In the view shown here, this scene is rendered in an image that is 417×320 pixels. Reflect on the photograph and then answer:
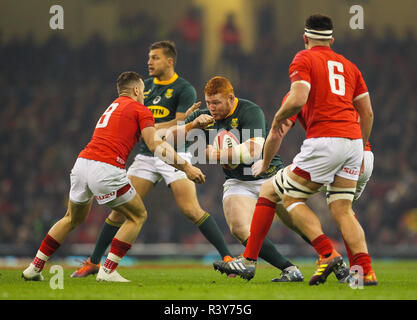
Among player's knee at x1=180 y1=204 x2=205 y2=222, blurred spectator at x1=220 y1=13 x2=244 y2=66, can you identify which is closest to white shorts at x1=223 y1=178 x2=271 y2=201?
player's knee at x1=180 y1=204 x2=205 y2=222

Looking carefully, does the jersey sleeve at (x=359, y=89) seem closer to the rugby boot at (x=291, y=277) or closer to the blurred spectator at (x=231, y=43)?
the rugby boot at (x=291, y=277)

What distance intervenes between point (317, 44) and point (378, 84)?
47.9 feet

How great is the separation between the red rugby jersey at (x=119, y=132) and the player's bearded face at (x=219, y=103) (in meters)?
0.68

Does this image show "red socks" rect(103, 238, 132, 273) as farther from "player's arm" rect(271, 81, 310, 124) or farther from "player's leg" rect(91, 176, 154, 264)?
"player's arm" rect(271, 81, 310, 124)

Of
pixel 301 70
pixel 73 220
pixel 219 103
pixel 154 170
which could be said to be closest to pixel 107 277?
pixel 73 220

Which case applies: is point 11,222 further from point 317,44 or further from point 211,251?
point 317,44

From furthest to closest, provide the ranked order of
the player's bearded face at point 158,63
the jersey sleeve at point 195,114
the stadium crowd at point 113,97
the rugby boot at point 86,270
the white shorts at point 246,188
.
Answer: the stadium crowd at point 113,97 < the player's bearded face at point 158,63 < the rugby boot at point 86,270 < the jersey sleeve at point 195,114 < the white shorts at point 246,188

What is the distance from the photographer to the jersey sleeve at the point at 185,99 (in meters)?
8.13

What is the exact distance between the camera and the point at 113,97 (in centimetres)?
1958

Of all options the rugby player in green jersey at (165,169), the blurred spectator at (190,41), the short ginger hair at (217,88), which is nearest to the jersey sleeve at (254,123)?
the short ginger hair at (217,88)

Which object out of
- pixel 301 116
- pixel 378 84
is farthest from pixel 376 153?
pixel 301 116

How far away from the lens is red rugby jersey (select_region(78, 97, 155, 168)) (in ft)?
21.4

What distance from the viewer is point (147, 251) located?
15.6 m

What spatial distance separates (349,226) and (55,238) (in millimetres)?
2920
